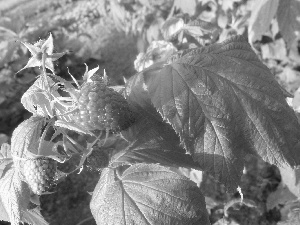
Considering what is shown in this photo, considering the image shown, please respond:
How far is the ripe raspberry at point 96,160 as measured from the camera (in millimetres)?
919

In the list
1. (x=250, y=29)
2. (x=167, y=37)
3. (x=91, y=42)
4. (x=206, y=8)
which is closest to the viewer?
(x=167, y=37)

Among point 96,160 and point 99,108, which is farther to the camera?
point 96,160

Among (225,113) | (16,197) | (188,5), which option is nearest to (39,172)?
(16,197)

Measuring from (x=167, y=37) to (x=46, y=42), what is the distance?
617 millimetres

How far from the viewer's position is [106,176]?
958 mm

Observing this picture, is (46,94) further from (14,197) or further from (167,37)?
(167,37)

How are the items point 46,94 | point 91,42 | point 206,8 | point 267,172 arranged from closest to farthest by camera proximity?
point 46,94, point 267,172, point 206,8, point 91,42

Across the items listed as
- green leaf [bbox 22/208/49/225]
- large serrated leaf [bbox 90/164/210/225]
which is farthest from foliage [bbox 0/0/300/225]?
green leaf [bbox 22/208/49/225]

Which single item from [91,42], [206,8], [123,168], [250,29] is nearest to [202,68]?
[123,168]

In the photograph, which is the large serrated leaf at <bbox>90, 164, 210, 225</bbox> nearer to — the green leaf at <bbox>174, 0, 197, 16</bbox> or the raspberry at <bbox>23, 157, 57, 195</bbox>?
the raspberry at <bbox>23, 157, 57, 195</bbox>

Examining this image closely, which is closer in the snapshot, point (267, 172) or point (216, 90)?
point (216, 90)

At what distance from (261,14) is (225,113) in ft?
3.38

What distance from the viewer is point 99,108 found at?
797 millimetres

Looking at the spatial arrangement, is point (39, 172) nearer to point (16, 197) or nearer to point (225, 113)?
point (16, 197)
